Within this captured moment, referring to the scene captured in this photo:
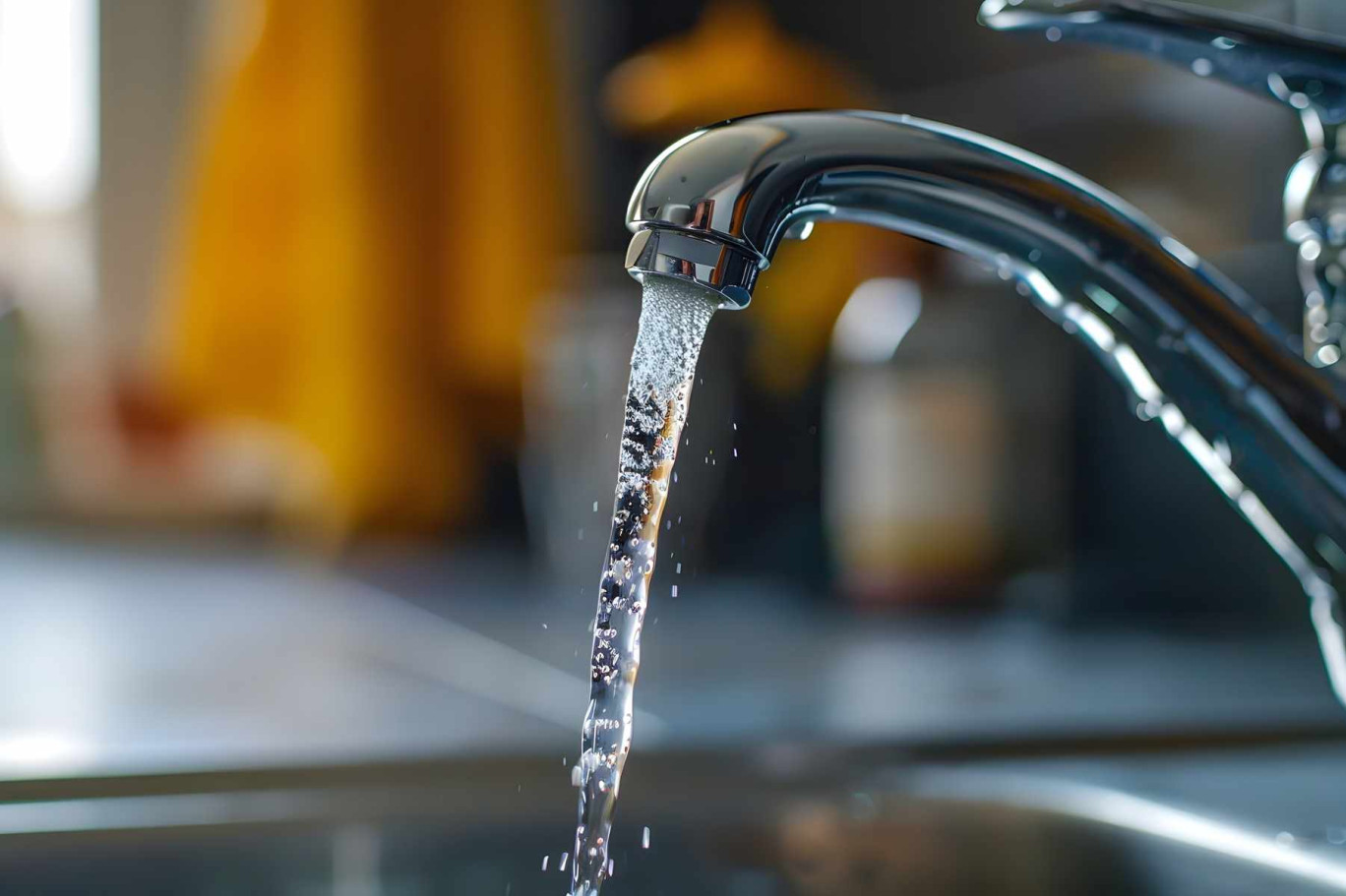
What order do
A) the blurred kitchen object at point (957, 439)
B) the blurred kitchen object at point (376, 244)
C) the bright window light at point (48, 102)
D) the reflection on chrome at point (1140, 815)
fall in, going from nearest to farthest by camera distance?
the reflection on chrome at point (1140, 815), the blurred kitchen object at point (957, 439), the blurred kitchen object at point (376, 244), the bright window light at point (48, 102)

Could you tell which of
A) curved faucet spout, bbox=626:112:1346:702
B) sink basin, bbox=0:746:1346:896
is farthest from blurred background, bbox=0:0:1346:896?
curved faucet spout, bbox=626:112:1346:702

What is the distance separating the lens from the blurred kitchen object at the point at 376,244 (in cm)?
127

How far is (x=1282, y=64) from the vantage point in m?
0.27

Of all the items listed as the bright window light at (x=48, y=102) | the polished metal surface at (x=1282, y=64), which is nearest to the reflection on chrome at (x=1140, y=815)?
the polished metal surface at (x=1282, y=64)

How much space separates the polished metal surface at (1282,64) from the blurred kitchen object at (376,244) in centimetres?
103

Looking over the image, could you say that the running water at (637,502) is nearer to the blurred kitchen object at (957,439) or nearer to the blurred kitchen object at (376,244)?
the blurred kitchen object at (957,439)

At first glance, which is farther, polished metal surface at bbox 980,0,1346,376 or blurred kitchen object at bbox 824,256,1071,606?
blurred kitchen object at bbox 824,256,1071,606

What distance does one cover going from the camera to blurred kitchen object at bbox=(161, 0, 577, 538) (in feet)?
4.17

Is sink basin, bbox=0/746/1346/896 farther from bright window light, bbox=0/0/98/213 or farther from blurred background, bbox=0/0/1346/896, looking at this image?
bright window light, bbox=0/0/98/213

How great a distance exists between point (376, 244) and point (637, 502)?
43.2 inches

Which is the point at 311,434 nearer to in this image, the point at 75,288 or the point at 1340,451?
the point at 1340,451

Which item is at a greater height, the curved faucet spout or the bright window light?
the bright window light

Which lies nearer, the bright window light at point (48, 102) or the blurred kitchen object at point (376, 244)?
the blurred kitchen object at point (376, 244)

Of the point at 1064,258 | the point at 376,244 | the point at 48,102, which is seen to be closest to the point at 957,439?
the point at 1064,258
